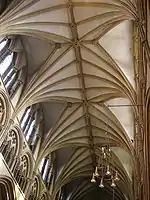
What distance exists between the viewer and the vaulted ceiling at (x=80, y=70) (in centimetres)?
1695

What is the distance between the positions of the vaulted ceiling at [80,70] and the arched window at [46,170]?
2.56ft

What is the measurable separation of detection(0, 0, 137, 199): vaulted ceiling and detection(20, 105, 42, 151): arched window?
0.62 metres

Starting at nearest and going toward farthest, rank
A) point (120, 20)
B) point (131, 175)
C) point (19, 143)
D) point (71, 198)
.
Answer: point (120, 20) → point (19, 143) → point (131, 175) → point (71, 198)

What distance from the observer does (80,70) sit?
20.1m

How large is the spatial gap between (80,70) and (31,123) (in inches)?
155

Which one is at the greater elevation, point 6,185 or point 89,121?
point 89,121

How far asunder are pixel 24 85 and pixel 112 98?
14.4 feet

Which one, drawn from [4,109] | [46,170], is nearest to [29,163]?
[46,170]

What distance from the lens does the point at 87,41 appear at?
18547 millimetres

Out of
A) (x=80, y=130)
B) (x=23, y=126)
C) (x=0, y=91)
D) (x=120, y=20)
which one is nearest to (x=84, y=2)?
(x=120, y=20)

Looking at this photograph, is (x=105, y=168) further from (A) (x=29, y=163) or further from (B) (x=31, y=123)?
(B) (x=31, y=123)

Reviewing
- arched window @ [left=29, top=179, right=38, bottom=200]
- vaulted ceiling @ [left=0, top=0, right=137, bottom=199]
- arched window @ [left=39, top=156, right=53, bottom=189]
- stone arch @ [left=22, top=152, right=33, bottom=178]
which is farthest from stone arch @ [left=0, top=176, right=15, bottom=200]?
arched window @ [left=39, top=156, right=53, bottom=189]

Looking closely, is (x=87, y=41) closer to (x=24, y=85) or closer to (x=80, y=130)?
(x=24, y=85)

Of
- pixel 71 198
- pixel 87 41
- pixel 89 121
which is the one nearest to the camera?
pixel 87 41
